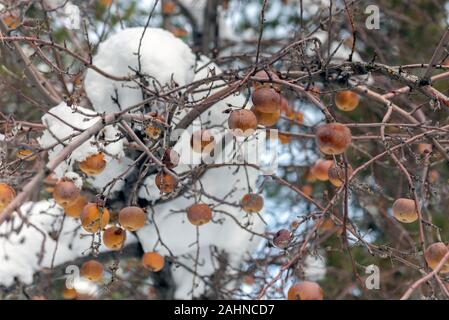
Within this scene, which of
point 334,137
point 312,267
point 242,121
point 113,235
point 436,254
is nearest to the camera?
point 334,137

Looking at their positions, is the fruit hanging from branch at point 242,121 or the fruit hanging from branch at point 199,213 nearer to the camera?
the fruit hanging from branch at point 242,121

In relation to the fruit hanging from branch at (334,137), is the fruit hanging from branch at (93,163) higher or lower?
higher

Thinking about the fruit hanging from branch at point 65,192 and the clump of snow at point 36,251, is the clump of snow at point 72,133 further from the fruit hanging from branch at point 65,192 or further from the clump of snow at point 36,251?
the clump of snow at point 36,251

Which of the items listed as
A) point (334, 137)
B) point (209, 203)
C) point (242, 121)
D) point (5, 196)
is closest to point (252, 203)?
point (209, 203)

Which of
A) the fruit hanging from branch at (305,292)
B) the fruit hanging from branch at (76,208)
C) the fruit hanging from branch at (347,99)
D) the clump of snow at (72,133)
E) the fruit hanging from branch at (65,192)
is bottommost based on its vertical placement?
the fruit hanging from branch at (305,292)

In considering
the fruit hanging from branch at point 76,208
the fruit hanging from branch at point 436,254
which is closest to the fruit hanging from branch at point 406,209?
the fruit hanging from branch at point 436,254

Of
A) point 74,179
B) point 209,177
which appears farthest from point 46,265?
A: point 74,179

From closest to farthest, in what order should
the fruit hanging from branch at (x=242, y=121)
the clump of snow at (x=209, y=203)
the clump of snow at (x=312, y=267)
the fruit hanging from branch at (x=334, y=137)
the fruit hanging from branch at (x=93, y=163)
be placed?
the fruit hanging from branch at (x=334, y=137)
the fruit hanging from branch at (x=242, y=121)
the fruit hanging from branch at (x=93, y=163)
the clump of snow at (x=209, y=203)
the clump of snow at (x=312, y=267)

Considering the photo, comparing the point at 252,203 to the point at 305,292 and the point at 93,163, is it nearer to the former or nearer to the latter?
the point at 305,292

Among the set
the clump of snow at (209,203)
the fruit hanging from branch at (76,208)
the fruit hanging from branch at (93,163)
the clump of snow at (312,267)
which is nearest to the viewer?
the fruit hanging from branch at (93,163)

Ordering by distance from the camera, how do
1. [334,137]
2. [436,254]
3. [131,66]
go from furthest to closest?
1. [131,66]
2. [436,254]
3. [334,137]

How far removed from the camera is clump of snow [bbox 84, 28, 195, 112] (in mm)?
2607

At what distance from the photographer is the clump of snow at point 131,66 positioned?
8.55 ft

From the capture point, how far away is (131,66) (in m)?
2.66
